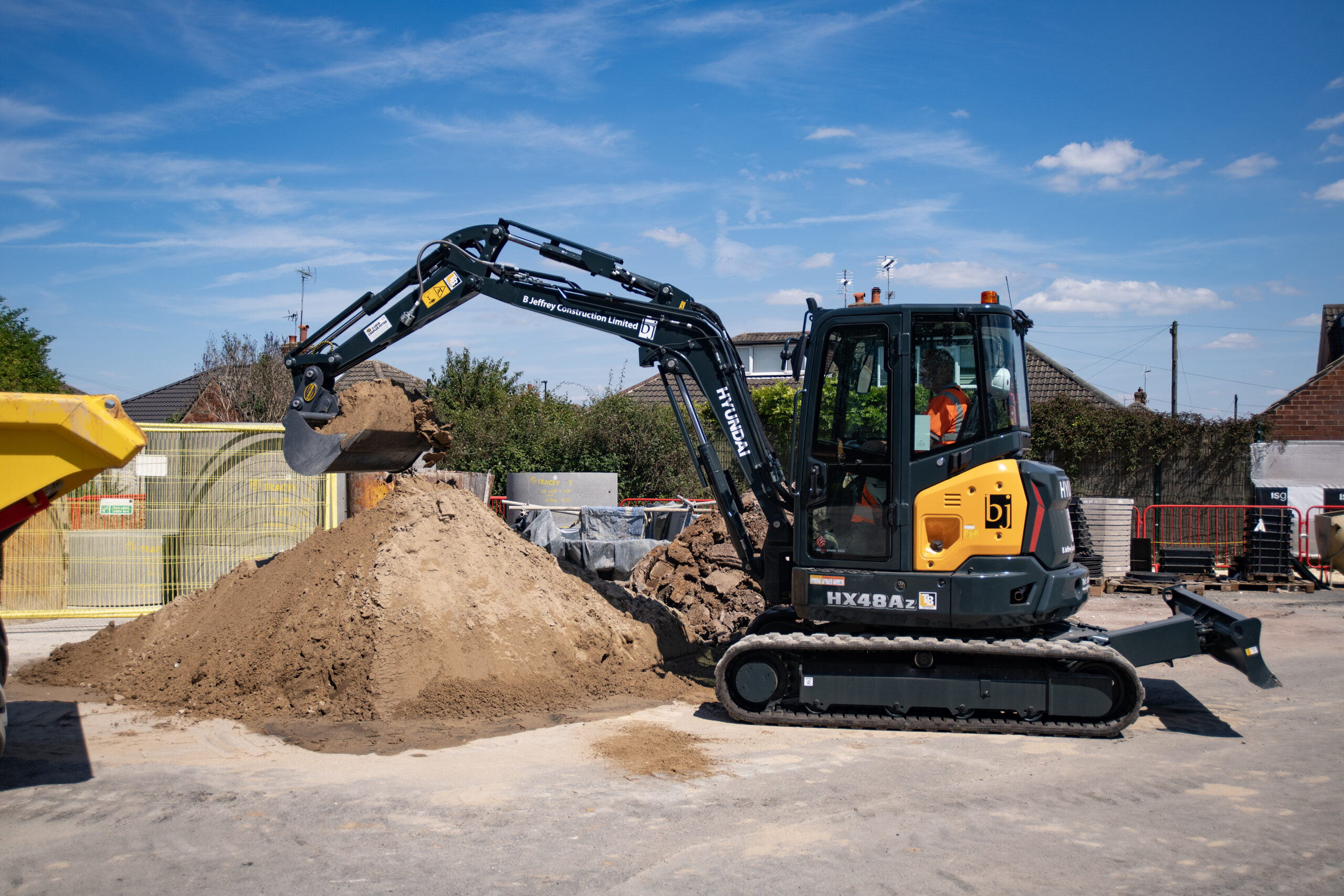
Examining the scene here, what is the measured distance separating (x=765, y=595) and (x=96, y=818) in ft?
15.8

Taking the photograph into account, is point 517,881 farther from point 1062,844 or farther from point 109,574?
point 109,574

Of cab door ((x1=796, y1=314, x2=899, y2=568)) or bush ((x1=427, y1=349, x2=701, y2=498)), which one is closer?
cab door ((x1=796, y1=314, x2=899, y2=568))

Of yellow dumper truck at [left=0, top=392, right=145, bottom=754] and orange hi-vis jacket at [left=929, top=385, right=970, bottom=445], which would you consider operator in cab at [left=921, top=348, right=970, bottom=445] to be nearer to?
orange hi-vis jacket at [left=929, top=385, right=970, bottom=445]

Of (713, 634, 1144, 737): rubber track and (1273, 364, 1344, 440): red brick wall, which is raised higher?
(1273, 364, 1344, 440): red brick wall

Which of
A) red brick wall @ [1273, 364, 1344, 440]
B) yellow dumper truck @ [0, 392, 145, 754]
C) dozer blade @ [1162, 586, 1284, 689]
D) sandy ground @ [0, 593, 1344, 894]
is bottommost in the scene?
sandy ground @ [0, 593, 1344, 894]

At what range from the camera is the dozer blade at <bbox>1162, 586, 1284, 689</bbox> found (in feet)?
21.8

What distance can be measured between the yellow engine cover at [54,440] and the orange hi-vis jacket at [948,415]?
5017 millimetres

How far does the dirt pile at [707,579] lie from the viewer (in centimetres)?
1015

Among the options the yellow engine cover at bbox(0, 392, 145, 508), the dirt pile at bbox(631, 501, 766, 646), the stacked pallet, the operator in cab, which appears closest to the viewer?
the yellow engine cover at bbox(0, 392, 145, 508)

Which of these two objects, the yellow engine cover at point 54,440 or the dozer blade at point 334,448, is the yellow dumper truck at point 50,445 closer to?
the yellow engine cover at point 54,440

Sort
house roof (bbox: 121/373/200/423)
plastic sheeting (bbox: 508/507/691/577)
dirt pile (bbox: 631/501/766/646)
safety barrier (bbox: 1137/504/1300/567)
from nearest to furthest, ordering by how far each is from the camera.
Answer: dirt pile (bbox: 631/501/766/646), plastic sheeting (bbox: 508/507/691/577), safety barrier (bbox: 1137/504/1300/567), house roof (bbox: 121/373/200/423)

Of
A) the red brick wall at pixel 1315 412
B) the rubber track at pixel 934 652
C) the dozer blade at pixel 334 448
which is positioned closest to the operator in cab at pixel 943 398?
the rubber track at pixel 934 652

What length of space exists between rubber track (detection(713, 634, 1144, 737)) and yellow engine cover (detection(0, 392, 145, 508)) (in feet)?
13.7

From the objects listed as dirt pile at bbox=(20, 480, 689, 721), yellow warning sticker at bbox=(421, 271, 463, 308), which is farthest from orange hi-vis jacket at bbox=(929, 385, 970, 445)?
yellow warning sticker at bbox=(421, 271, 463, 308)
